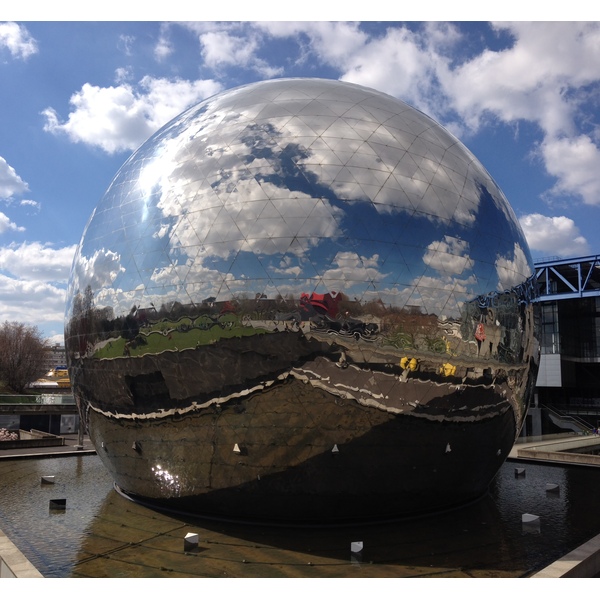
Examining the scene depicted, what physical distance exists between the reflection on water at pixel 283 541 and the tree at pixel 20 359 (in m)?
60.8

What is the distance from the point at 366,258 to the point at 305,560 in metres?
5.09

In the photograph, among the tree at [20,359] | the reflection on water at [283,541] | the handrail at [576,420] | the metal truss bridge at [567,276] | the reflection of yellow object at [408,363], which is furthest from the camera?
the tree at [20,359]

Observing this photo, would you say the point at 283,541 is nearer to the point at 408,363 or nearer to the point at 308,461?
the point at 308,461

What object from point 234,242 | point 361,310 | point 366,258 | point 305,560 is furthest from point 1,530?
point 366,258

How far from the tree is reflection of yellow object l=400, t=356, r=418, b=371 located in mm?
66856

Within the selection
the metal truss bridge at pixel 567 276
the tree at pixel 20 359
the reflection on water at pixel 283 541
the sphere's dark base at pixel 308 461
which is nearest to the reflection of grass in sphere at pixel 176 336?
the sphere's dark base at pixel 308 461

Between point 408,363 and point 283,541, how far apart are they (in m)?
3.79

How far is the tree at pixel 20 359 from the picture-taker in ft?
223

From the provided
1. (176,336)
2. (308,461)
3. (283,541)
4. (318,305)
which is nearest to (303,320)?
(318,305)

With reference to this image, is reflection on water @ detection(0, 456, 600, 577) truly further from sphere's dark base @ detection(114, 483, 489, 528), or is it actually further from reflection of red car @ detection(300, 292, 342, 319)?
reflection of red car @ detection(300, 292, 342, 319)

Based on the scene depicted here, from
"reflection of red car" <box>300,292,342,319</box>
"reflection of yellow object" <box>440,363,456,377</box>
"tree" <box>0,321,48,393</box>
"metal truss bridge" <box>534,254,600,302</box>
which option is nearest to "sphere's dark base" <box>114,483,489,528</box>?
"reflection of yellow object" <box>440,363,456,377</box>

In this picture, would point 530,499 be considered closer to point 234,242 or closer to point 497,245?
point 497,245

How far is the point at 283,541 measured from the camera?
991 cm

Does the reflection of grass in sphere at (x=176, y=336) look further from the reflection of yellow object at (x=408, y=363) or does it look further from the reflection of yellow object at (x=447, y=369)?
the reflection of yellow object at (x=447, y=369)
